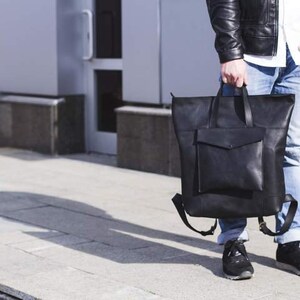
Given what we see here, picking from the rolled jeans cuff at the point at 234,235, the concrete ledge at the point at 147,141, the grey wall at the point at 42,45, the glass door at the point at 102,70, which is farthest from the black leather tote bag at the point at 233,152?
the grey wall at the point at 42,45

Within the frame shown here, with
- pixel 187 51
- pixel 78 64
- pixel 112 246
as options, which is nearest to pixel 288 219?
pixel 112 246

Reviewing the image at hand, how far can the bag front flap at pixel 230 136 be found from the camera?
13.7 ft

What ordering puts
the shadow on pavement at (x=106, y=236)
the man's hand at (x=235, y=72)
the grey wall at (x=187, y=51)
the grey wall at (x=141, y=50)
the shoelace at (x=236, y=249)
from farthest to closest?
the grey wall at (x=141, y=50) → the grey wall at (x=187, y=51) → the shadow on pavement at (x=106, y=236) → the shoelace at (x=236, y=249) → the man's hand at (x=235, y=72)

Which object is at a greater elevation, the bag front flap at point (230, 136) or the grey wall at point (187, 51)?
the grey wall at point (187, 51)

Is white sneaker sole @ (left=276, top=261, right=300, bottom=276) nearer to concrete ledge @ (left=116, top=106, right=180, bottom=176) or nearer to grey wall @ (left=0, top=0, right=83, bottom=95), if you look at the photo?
concrete ledge @ (left=116, top=106, right=180, bottom=176)

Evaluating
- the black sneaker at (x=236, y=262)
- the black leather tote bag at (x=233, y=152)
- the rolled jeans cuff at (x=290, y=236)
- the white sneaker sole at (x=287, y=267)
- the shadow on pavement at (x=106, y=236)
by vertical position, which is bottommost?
the shadow on pavement at (x=106, y=236)

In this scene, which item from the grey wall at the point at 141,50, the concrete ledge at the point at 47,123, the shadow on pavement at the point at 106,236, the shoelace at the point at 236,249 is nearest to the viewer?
the shoelace at the point at 236,249

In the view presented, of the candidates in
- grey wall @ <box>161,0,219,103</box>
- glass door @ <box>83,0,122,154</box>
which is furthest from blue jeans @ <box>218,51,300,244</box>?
glass door @ <box>83,0,122,154</box>

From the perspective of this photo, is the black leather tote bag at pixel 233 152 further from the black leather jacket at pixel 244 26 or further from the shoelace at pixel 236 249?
the shoelace at pixel 236 249

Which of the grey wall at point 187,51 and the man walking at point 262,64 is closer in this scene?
the man walking at point 262,64

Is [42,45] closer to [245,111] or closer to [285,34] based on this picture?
[285,34]

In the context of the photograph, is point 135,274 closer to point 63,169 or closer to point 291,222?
point 291,222

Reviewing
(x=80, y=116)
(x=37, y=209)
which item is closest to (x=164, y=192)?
(x=37, y=209)

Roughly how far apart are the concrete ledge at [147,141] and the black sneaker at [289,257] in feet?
9.86
